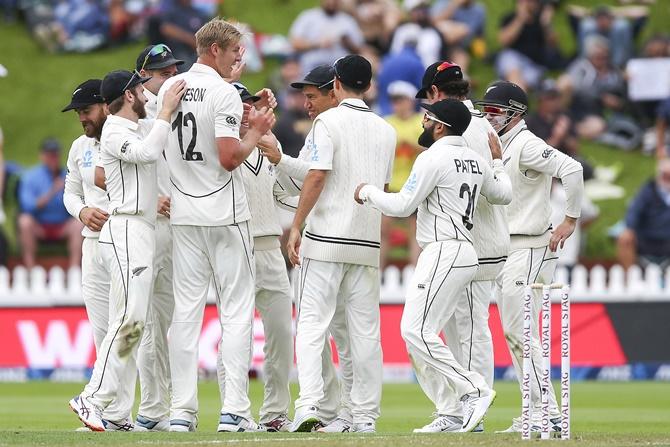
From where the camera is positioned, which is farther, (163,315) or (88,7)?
(88,7)

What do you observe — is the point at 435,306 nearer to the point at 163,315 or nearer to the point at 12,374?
the point at 163,315

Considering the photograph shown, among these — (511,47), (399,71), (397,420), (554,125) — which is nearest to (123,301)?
(397,420)

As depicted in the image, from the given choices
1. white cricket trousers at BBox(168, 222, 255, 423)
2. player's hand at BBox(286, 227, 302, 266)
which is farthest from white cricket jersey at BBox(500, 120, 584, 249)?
white cricket trousers at BBox(168, 222, 255, 423)

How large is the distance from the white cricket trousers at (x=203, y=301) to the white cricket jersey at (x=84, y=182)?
3.45 feet

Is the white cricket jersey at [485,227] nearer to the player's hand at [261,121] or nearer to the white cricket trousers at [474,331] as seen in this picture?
the white cricket trousers at [474,331]

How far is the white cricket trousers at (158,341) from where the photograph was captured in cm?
1102

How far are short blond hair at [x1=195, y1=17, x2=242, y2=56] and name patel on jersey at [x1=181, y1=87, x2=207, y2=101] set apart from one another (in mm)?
281

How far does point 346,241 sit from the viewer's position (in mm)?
10688

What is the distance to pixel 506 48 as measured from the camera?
77.4 feet

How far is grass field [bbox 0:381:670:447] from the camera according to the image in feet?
30.4

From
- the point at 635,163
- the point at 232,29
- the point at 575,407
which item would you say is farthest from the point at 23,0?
the point at 232,29

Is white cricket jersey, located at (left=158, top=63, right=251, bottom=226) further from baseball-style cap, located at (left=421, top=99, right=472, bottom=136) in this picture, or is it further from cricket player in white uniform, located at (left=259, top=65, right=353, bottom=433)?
baseball-style cap, located at (left=421, top=99, right=472, bottom=136)

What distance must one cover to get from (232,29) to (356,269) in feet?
6.14

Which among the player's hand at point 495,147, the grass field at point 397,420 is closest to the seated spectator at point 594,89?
the grass field at point 397,420
